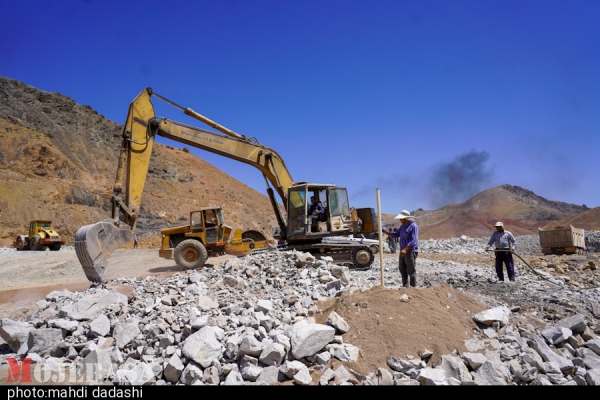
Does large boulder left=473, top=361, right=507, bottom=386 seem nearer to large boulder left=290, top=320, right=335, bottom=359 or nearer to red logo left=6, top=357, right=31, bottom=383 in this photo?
large boulder left=290, top=320, right=335, bottom=359

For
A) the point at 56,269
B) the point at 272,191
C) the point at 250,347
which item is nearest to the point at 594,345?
the point at 250,347

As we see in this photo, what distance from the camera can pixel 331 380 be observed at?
4.49 meters

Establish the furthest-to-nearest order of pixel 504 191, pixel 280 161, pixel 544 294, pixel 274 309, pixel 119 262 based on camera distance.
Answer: pixel 504 191, pixel 119 262, pixel 280 161, pixel 544 294, pixel 274 309

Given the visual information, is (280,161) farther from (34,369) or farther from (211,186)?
(211,186)

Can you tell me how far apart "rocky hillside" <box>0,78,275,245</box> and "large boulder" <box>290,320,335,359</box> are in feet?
94.1

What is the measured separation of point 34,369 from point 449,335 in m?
4.98

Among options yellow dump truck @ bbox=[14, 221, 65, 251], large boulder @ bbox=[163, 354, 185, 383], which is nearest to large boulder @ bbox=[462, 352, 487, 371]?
large boulder @ bbox=[163, 354, 185, 383]

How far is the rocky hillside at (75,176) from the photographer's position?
102 feet

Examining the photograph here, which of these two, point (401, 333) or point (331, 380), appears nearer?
point (331, 380)

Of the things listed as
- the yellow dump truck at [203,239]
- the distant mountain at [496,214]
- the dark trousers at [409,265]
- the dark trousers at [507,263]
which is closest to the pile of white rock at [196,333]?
the dark trousers at [409,265]

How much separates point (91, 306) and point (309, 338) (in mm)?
3571

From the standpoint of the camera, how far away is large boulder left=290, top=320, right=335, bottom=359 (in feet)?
15.6

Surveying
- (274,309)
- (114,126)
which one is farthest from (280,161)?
(114,126)

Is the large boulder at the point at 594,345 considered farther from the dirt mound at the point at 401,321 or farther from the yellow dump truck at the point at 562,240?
the yellow dump truck at the point at 562,240
